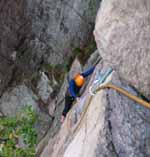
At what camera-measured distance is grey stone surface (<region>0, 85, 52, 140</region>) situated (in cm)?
1042

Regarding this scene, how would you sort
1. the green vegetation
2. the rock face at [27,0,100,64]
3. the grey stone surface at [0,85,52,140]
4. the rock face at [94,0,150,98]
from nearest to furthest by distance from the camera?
the rock face at [94,0,150,98]
the green vegetation
the rock face at [27,0,100,64]
the grey stone surface at [0,85,52,140]

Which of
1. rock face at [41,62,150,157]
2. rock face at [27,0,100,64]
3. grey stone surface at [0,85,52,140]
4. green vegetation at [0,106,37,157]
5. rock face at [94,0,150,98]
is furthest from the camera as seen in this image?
grey stone surface at [0,85,52,140]

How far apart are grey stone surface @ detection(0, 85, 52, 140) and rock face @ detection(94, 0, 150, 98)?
21.7 ft

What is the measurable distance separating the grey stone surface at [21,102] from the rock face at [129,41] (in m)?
6.60

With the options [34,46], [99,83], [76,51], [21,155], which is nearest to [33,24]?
[34,46]

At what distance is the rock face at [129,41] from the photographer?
3.81 meters

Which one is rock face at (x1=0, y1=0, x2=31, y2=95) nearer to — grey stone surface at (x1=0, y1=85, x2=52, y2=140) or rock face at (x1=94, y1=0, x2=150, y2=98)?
grey stone surface at (x1=0, y1=85, x2=52, y2=140)

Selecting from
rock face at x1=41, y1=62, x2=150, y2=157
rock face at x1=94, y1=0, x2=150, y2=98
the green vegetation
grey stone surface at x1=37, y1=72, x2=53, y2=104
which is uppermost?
rock face at x1=94, y1=0, x2=150, y2=98

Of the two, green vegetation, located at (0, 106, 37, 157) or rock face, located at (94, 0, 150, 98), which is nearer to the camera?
rock face, located at (94, 0, 150, 98)

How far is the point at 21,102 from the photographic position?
420 inches

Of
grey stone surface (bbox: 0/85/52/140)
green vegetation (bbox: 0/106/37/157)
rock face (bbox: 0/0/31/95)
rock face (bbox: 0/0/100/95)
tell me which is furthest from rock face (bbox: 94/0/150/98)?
rock face (bbox: 0/0/31/95)

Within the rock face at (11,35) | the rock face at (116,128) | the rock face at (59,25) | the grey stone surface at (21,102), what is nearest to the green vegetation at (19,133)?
the rock face at (116,128)

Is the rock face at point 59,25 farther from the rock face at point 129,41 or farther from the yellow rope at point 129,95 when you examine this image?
the yellow rope at point 129,95

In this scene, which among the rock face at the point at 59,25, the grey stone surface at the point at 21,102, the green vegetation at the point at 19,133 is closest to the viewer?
the green vegetation at the point at 19,133
